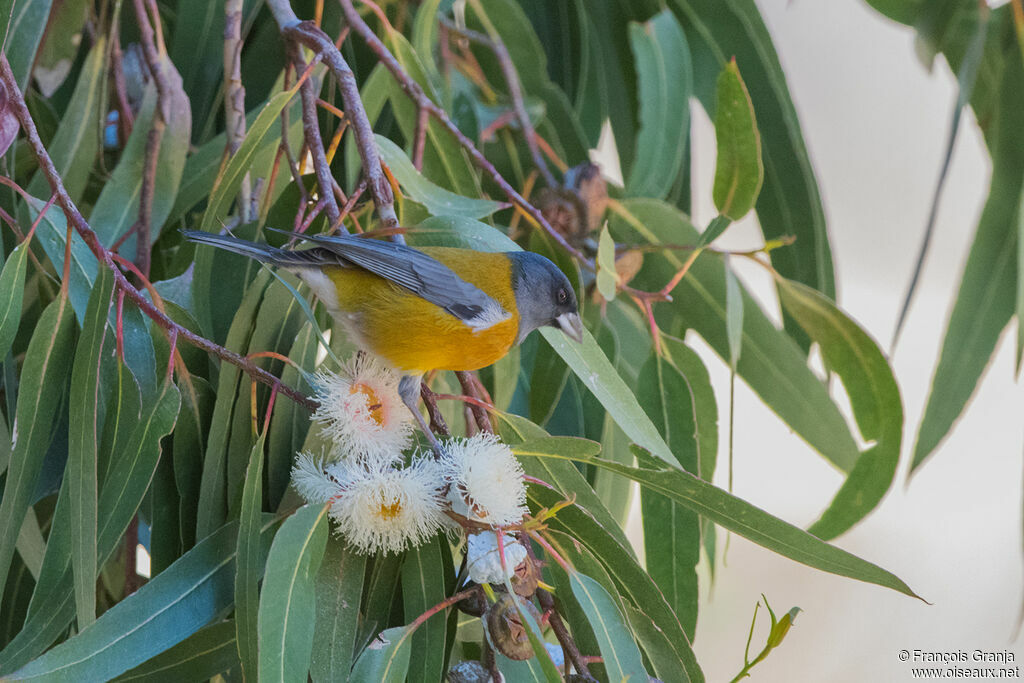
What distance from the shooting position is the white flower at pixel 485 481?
636 millimetres

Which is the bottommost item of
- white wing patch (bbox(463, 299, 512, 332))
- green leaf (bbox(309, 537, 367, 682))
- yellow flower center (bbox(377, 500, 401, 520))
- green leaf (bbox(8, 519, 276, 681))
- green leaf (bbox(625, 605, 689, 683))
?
green leaf (bbox(8, 519, 276, 681))

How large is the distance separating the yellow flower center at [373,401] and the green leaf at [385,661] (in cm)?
16

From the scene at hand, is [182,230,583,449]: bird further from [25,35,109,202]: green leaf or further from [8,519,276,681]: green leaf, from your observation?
[25,35,109,202]: green leaf

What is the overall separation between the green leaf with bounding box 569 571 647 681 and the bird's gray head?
0.92 feet

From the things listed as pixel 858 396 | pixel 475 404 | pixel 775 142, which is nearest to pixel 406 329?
pixel 475 404

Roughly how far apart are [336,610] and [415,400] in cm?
18

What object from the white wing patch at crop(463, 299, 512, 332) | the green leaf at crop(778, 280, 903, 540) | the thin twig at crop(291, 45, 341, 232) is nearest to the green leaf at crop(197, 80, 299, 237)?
the thin twig at crop(291, 45, 341, 232)

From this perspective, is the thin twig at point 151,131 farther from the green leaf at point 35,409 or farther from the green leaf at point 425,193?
the green leaf at point 425,193

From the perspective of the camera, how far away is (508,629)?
60cm

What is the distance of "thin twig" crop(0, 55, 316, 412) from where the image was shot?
2.21ft

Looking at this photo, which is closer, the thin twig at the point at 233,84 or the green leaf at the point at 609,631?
the green leaf at the point at 609,631

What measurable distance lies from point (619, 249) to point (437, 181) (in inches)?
8.5

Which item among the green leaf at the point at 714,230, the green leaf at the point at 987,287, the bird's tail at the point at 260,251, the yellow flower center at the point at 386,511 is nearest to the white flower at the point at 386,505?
the yellow flower center at the point at 386,511

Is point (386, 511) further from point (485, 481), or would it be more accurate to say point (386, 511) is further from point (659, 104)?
point (659, 104)
